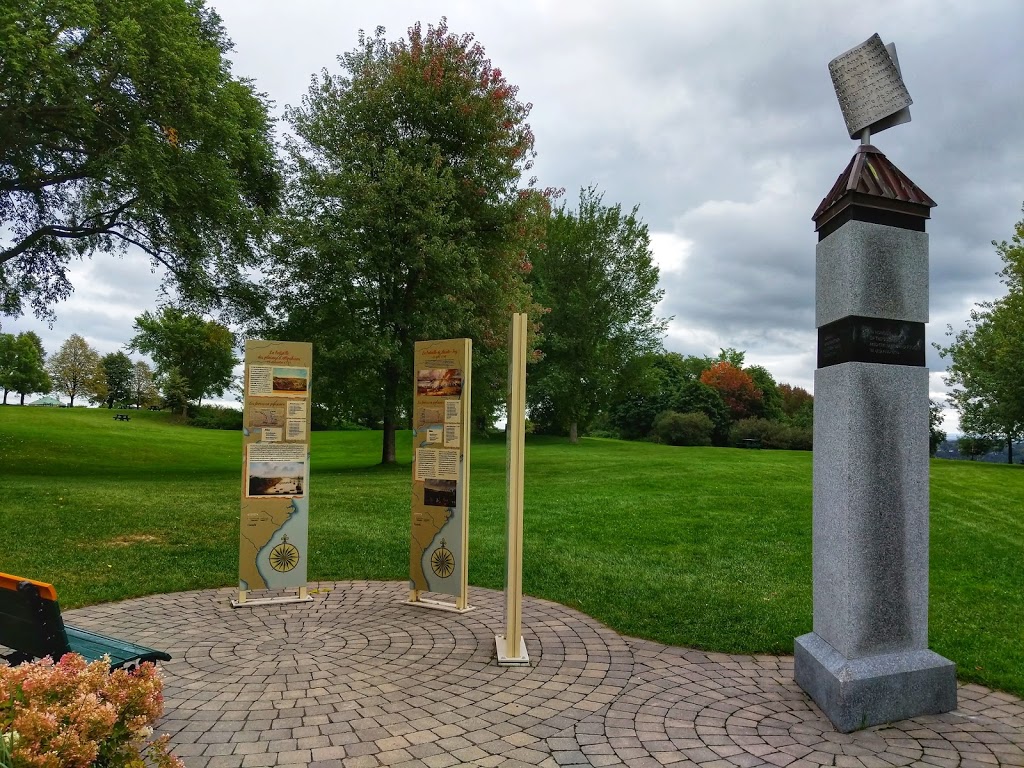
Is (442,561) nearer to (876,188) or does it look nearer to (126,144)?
(876,188)

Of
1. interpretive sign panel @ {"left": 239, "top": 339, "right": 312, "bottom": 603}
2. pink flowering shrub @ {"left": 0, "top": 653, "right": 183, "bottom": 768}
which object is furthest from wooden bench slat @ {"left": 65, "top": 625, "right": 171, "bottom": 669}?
interpretive sign panel @ {"left": 239, "top": 339, "right": 312, "bottom": 603}

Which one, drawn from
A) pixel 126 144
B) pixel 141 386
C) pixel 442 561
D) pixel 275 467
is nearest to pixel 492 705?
pixel 442 561

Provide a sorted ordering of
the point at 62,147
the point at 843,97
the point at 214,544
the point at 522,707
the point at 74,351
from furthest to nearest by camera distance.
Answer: the point at 74,351
the point at 62,147
the point at 214,544
the point at 843,97
the point at 522,707

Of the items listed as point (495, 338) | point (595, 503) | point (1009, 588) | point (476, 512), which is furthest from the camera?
point (495, 338)

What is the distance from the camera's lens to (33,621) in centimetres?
360

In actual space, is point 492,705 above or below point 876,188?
below

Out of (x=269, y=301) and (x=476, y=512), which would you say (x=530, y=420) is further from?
(x=476, y=512)

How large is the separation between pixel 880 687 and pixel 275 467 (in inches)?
226

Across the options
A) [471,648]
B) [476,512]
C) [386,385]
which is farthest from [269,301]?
[471,648]

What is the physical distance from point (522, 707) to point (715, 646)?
2072 millimetres

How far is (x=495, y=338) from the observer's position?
22453mm

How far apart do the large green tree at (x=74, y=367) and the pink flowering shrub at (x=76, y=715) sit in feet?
277

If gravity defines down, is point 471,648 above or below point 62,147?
below

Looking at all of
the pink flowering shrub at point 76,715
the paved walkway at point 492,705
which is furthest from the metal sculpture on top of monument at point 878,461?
the pink flowering shrub at point 76,715
